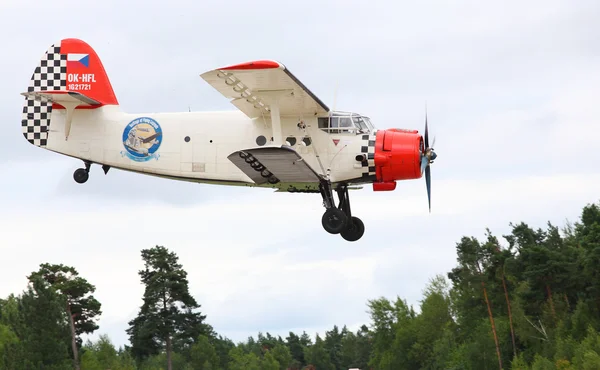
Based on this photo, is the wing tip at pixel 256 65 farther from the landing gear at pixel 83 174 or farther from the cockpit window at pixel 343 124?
the landing gear at pixel 83 174

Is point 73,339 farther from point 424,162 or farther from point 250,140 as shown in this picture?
point 424,162

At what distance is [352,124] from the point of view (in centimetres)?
2691

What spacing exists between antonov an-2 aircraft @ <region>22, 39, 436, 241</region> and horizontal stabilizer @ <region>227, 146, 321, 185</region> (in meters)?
0.02

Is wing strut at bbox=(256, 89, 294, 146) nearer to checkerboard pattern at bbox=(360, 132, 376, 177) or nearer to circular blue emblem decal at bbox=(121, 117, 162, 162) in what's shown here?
checkerboard pattern at bbox=(360, 132, 376, 177)

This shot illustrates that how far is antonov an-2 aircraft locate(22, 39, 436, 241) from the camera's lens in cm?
2592

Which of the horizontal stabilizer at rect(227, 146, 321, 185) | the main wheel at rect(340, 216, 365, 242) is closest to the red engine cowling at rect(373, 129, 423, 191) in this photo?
the horizontal stabilizer at rect(227, 146, 321, 185)

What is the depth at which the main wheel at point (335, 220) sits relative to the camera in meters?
26.6

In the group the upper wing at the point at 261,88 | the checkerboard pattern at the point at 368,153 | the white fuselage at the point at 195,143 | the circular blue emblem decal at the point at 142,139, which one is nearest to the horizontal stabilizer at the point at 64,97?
the white fuselage at the point at 195,143

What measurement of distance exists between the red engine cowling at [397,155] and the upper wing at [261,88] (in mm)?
1610

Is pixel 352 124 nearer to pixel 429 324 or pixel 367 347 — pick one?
pixel 429 324

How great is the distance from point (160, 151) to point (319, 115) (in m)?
4.22

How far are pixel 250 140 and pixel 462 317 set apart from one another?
49003mm

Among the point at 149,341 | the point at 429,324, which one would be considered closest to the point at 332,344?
the point at 429,324

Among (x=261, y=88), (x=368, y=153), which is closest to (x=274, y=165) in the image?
(x=261, y=88)
